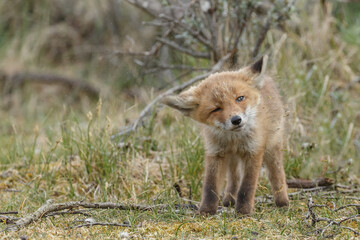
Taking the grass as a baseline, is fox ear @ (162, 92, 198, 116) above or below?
above

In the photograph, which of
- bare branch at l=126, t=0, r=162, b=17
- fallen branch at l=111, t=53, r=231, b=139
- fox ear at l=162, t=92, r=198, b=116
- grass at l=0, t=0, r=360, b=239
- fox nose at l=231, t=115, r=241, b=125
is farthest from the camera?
bare branch at l=126, t=0, r=162, b=17

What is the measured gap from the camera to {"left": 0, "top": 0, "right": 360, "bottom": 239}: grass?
11.0 ft

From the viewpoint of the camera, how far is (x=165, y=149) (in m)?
5.58

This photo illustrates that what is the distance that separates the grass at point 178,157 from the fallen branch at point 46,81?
2408mm

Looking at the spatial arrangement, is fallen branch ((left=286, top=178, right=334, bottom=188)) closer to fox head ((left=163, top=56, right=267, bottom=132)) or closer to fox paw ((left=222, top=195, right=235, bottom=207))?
fox paw ((left=222, top=195, right=235, bottom=207))

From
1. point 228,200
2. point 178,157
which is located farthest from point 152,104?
point 228,200

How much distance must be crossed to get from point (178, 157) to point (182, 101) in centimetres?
139

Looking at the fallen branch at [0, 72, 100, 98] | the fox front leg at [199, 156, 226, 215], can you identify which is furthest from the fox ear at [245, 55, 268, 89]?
the fallen branch at [0, 72, 100, 98]

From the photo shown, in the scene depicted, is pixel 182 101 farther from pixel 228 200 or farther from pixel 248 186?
pixel 228 200

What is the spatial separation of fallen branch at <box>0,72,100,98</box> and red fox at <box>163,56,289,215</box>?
22.8 ft

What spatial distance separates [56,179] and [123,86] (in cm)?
433

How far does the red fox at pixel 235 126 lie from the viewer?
12.0 feet

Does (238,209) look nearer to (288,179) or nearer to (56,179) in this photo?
(288,179)

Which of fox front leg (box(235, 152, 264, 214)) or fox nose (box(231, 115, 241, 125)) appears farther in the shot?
fox front leg (box(235, 152, 264, 214))
